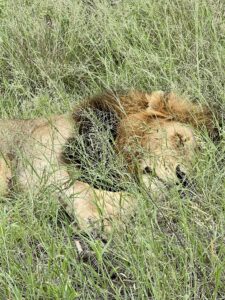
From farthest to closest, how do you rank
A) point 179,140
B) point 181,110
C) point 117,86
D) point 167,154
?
point 117,86
point 181,110
point 179,140
point 167,154

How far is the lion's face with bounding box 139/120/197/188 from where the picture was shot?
106 inches

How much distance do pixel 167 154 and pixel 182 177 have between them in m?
→ 0.15

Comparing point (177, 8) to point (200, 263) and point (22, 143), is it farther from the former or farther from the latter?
point (200, 263)

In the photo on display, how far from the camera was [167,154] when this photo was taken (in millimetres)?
2824

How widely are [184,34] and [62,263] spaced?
7.42 ft

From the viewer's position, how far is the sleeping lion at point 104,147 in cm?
268

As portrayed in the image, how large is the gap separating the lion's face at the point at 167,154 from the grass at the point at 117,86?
0.07m

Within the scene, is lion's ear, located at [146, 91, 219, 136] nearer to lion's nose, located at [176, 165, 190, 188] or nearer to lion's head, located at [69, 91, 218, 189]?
lion's head, located at [69, 91, 218, 189]

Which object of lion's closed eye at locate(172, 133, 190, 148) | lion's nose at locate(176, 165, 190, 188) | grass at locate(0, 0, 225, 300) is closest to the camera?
grass at locate(0, 0, 225, 300)

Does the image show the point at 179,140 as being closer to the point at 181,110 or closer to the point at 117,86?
the point at 181,110

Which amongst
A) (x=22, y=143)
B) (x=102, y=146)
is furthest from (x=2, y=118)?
(x=102, y=146)

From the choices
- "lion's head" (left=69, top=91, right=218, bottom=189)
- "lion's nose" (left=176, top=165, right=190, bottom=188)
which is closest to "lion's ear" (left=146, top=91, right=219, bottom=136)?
"lion's head" (left=69, top=91, right=218, bottom=189)

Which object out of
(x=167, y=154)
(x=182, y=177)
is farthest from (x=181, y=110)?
(x=182, y=177)

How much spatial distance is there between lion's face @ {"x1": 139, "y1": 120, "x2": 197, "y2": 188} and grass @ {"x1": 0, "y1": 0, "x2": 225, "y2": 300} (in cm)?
7
